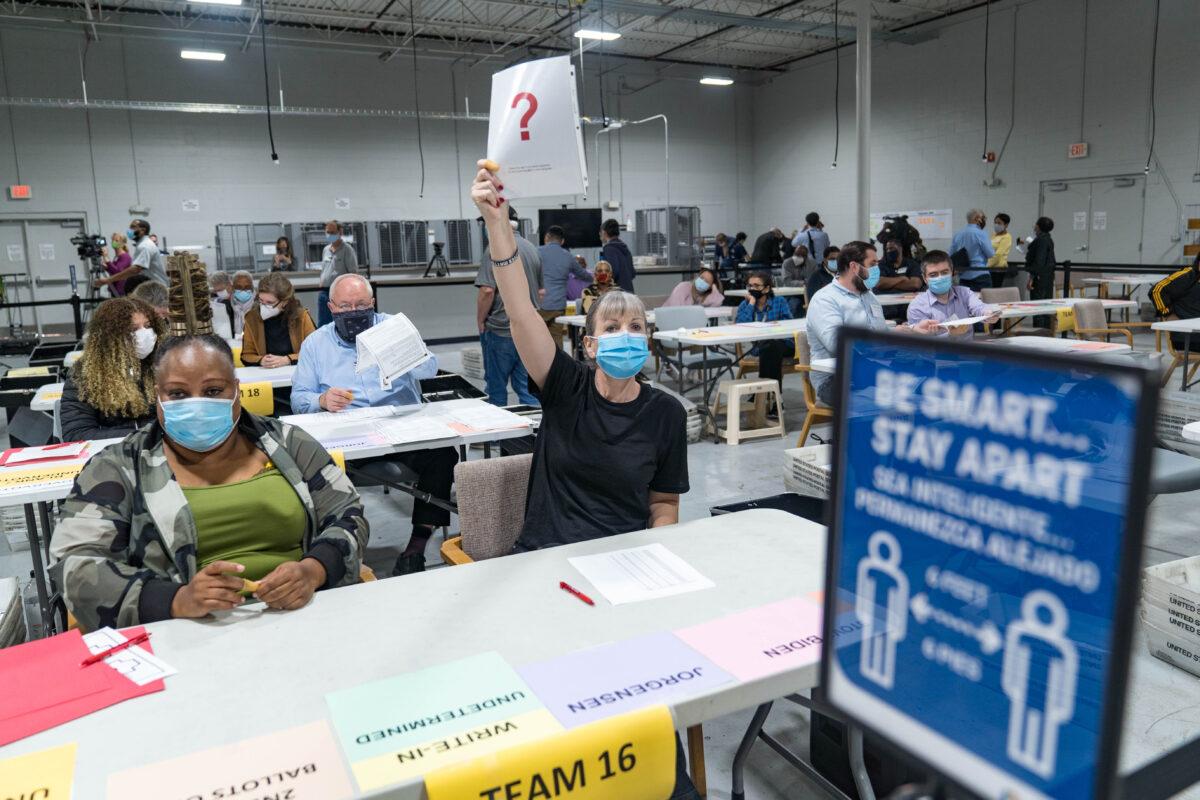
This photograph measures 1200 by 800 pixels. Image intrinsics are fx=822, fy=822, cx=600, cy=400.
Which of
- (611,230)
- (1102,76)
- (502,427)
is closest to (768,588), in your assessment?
(502,427)

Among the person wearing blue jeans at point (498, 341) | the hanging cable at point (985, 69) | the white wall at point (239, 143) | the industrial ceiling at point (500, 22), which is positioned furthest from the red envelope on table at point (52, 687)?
the hanging cable at point (985, 69)

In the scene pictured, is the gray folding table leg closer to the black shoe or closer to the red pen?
the red pen

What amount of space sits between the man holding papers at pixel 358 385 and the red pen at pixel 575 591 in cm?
207

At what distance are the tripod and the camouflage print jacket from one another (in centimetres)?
984

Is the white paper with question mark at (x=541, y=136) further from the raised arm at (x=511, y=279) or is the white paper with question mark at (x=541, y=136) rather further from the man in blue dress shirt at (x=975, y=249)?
the man in blue dress shirt at (x=975, y=249)

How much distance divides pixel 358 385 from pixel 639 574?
2364 millimetres

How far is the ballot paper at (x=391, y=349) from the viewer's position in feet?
10.2

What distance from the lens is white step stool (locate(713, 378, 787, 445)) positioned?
19.3ft

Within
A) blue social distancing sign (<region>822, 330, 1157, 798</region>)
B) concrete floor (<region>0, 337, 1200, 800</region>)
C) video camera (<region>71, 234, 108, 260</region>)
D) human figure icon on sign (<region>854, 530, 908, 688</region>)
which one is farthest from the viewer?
video camera (<region>71, 234, 108, 260</region>)

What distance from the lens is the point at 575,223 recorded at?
12.8 meters

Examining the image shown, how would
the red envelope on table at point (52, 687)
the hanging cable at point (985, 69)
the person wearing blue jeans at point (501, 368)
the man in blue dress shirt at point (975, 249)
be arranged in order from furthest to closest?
the hanging cable at point (985, 69), the man in blue dress shirt at point (975, 249), the person wearing blue jeans at point (501, 368), the red envelope on table at point (52, 687)

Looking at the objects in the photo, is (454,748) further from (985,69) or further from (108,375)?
(985,69)

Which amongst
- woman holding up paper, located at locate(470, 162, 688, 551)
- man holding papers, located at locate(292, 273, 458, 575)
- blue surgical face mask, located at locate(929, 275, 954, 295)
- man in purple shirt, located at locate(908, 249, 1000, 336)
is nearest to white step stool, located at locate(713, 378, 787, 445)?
man in purple shirt, located at locate(908, 249, 1000, 336)

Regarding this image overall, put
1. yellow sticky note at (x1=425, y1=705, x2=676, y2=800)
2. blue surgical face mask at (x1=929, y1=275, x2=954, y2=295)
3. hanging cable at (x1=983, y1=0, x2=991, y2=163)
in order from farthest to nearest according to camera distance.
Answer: hanging cable at (x1=983, y1=0, x2=991, y2=163) → blue surgical face mask at (x1=929, y1=275, x2=954, y2=295) → yellow sticky note at (x1=425, y1=705, x2=676, y2=800)
